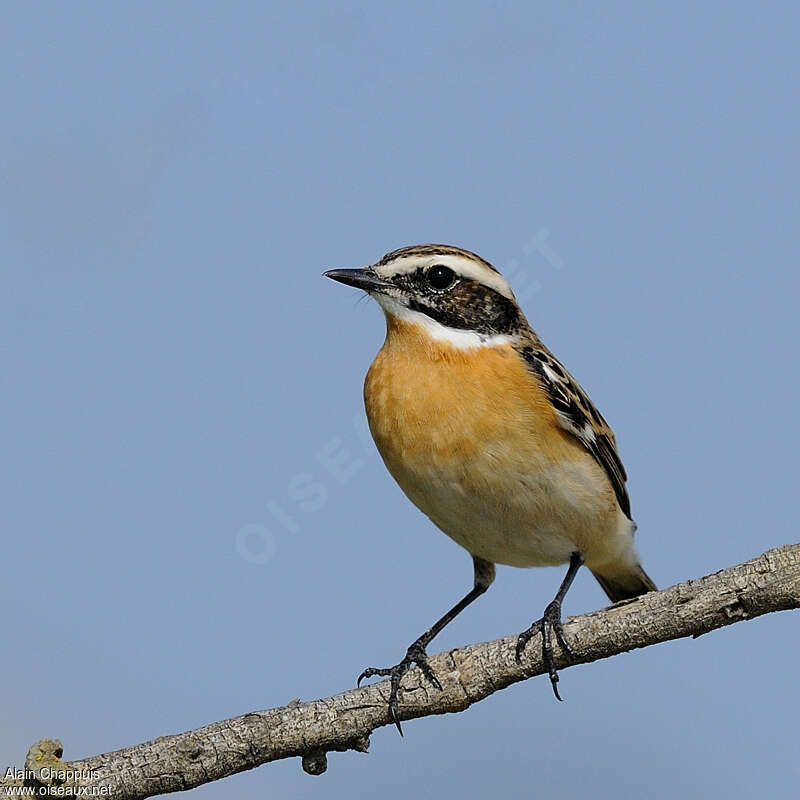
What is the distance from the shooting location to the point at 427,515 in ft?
27.9

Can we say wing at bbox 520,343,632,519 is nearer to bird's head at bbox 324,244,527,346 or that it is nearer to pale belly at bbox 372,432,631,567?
pale belly at bbox 372,432,631,567

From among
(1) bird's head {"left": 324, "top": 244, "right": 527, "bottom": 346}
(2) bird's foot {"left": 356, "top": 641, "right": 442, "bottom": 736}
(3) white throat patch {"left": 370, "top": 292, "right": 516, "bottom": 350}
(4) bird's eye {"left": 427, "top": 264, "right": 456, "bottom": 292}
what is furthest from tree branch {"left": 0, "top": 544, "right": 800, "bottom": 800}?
(4) bird's eye {"left": 427, "top": 264, "right": 456, "bottom": 292}

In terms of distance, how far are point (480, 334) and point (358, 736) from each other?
9.72 ft

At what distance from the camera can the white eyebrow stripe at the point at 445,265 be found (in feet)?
28.0

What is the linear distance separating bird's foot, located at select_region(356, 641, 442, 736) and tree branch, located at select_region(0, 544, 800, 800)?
4 centimetres

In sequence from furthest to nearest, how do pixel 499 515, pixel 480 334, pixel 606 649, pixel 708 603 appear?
pixel 480 334, pixel 499 515, pixel 606 649, pixel 708 603

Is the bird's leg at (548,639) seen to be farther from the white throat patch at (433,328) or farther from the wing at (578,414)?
the white throat patch at (433,328)

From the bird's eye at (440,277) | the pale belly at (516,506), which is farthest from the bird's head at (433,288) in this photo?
the pale belly at (516,506)

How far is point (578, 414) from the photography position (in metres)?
8.60

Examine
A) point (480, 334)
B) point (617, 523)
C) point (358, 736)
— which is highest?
point (480, 334)

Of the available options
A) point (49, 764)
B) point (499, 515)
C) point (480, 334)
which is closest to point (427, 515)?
point (499, 515)

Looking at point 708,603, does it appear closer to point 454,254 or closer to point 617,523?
point 617,523

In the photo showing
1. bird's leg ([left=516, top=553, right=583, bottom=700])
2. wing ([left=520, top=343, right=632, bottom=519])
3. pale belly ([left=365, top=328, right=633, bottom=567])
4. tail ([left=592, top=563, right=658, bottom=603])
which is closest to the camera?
bird's leg ([left=516, top=553, right=583, bottom=700])

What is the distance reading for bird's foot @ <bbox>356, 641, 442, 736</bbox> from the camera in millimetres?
7406
